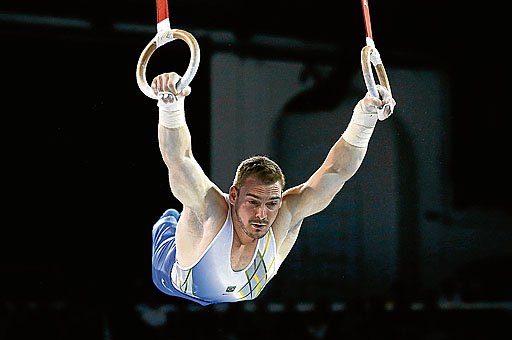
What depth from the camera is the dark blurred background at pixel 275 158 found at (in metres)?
4.05

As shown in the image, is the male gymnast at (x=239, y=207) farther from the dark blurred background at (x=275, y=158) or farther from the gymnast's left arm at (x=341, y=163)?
the dark blurred background at (x=275, y=158)

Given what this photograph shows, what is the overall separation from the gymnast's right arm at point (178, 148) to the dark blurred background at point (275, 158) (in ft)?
7.51

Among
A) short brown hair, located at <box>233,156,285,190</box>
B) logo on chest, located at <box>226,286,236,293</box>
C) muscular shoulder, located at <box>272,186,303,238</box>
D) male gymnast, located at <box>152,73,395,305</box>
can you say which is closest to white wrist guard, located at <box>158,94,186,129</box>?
male gymnast, located at <box>152,73,395,305</box>

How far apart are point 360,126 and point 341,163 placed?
0.13 metres

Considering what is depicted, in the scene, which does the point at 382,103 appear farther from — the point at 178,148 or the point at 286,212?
the point at 178,148

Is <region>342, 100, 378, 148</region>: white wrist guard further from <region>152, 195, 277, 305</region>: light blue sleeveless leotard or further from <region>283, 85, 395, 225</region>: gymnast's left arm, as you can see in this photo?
<region>152, 195, 277, 305</region>: light blue sleeveless leotard

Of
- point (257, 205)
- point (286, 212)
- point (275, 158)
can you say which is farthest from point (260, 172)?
point (275, 158)

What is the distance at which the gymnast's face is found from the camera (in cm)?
197

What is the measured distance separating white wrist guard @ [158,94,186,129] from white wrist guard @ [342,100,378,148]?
1.85ft

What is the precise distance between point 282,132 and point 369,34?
2454mm

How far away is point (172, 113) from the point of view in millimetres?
1783

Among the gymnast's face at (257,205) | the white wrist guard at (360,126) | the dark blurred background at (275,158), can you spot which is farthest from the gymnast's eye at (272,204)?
the dark blurred background at (275,158)

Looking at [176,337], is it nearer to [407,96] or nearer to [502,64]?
[407,96]

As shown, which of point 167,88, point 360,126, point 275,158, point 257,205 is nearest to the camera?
point 167,88
